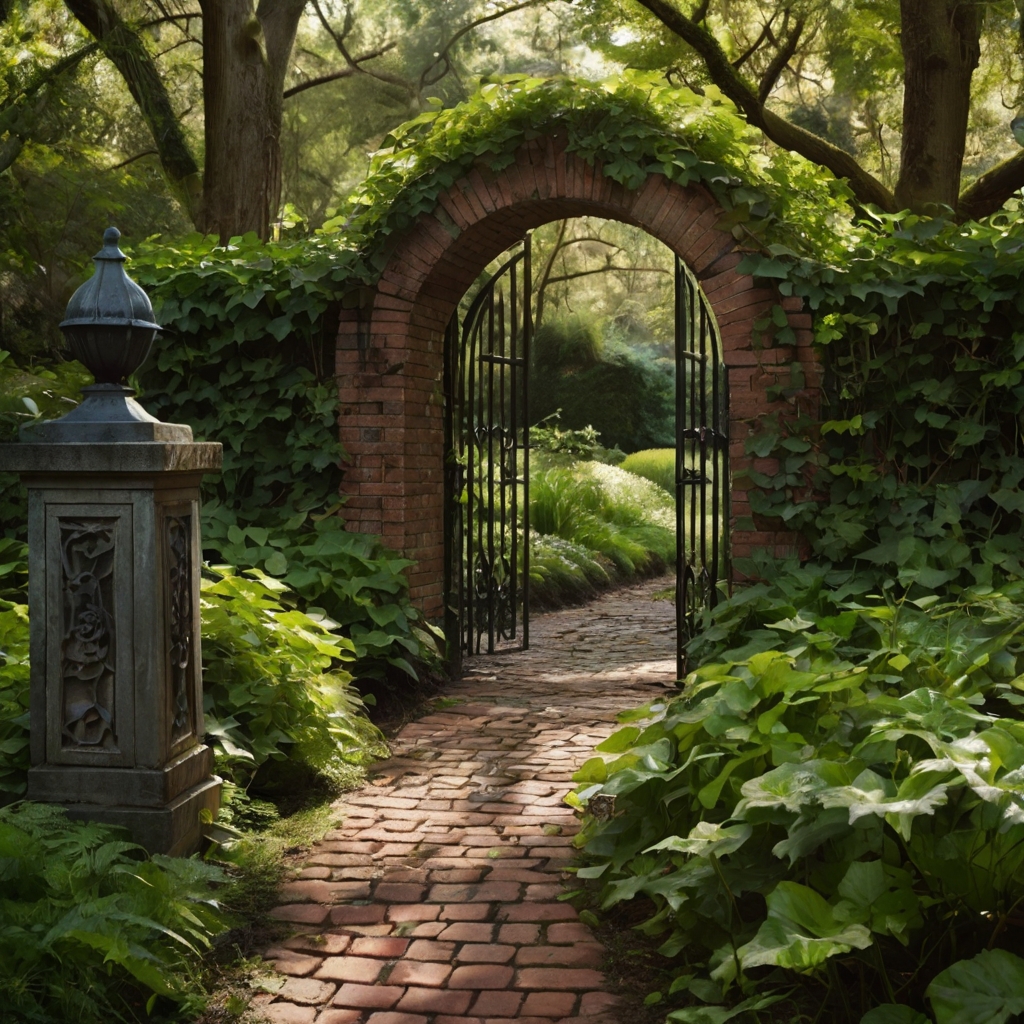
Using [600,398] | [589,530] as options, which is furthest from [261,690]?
[600,398]

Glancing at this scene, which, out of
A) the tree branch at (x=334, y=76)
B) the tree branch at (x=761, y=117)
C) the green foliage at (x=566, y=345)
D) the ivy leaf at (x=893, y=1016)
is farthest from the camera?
the green foliage at (x=566, y=345)

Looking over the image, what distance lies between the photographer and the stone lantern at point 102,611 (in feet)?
11.6

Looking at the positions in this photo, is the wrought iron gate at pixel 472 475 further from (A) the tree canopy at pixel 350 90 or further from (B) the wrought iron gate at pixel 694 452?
(A) the tree canopy at pixel 350 90

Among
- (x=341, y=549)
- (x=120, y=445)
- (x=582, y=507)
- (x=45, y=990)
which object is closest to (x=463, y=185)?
(x=341, y=549)

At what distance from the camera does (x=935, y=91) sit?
9.39 m

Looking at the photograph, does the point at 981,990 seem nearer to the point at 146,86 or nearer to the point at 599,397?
the point at 146,86

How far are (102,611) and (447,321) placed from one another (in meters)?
3.99

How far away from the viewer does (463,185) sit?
645 cm

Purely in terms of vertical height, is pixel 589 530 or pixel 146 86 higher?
pixel 146 86

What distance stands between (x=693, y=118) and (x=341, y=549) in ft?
9.97

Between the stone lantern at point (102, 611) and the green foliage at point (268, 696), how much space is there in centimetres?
58

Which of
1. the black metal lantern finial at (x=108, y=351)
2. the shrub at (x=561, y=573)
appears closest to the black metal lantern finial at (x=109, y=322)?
the black metal lantern finial at (x=108, y=351)

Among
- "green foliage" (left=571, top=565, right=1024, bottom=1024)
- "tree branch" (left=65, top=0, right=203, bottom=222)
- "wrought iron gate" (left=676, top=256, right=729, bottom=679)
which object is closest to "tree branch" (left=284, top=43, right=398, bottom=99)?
"tree branch" (left=65, top=0, right=203, bottom=222)

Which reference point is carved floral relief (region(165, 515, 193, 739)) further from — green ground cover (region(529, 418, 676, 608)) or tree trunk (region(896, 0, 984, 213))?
tree trunk (region(896, 0, 984, 213))
